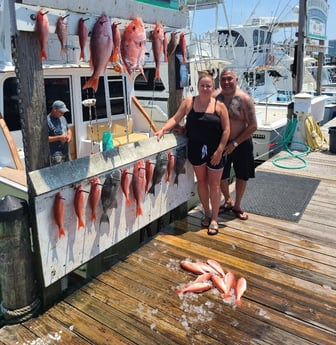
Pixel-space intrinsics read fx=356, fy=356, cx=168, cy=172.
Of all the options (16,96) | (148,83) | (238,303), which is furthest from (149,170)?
(148,83)

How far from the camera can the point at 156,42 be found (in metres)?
3.01

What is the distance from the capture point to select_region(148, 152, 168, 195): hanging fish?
11.1 feet

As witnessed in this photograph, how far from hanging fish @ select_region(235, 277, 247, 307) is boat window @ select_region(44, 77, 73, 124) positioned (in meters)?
4.49

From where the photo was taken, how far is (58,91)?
6.22m

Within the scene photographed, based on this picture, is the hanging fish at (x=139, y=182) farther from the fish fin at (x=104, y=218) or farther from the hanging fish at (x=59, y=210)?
the hanging fish at (x=59, y=210)

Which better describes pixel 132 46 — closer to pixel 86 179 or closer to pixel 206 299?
pixel 86 179

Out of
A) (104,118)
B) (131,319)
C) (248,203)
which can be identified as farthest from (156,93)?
(131,319)

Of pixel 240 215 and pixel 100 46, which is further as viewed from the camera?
pixel 240 215

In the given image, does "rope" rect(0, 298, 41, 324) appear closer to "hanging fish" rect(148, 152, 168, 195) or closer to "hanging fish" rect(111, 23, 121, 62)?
"hanging fish" rect(148, 152, 168, 195)

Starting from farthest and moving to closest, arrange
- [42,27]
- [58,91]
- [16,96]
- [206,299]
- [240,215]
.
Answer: [58,91], [16,96], [240,215], [206,299], [42,27]

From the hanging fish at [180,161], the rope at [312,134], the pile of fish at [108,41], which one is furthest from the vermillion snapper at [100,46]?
the rope at [312,134]

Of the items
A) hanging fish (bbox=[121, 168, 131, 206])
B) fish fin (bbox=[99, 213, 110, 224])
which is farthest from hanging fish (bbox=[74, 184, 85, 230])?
hanging fish (bbox=[121, 168, 131, 206])

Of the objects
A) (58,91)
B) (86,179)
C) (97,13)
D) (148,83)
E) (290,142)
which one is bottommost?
(290,142)

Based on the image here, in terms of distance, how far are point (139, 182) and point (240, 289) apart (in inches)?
47.2
